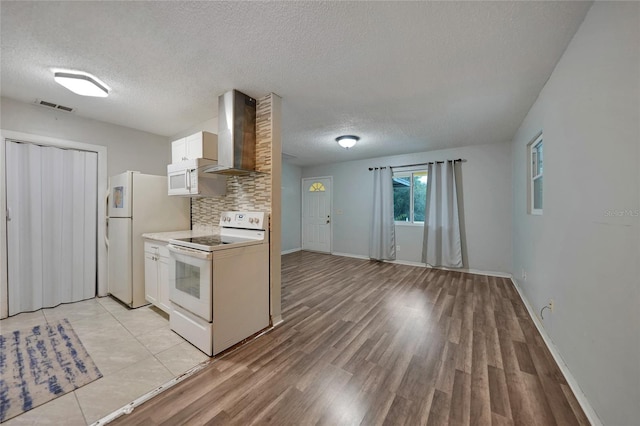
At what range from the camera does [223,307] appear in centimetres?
192

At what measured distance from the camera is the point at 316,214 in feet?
21.0

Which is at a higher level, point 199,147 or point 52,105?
point 52,105

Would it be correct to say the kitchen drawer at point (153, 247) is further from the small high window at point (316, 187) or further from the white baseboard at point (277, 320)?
the small high window at point (316, 187)

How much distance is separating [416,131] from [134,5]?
3425 millimetres

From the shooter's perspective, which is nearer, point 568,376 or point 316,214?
point 568,376

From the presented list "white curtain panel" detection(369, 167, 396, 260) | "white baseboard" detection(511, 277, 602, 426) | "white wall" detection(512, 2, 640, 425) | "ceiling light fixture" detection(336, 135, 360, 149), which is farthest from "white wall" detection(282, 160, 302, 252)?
"white wall" detection(512, 2, 640, 425)

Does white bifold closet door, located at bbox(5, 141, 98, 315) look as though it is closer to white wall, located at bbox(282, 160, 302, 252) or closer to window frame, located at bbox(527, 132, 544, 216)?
white wall, located at bbox(282, 160, 302, 252)

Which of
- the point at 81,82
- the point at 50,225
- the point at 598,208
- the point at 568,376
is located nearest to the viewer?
the point at 598,208

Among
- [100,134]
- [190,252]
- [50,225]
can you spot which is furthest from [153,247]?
[100,134]

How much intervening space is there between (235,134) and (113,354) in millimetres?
2202

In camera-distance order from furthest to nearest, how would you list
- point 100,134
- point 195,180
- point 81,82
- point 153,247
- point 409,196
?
point 409,196 → point 100,134 → point 153,247 → point 195,180 → point 81,82

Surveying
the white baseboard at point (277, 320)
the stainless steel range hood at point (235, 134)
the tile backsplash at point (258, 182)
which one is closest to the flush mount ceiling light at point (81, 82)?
the stainless steel range hood at point (235, 134)

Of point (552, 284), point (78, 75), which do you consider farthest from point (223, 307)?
point (552, 284)

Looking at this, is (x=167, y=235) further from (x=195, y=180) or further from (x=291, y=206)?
(x=291, y=206)
